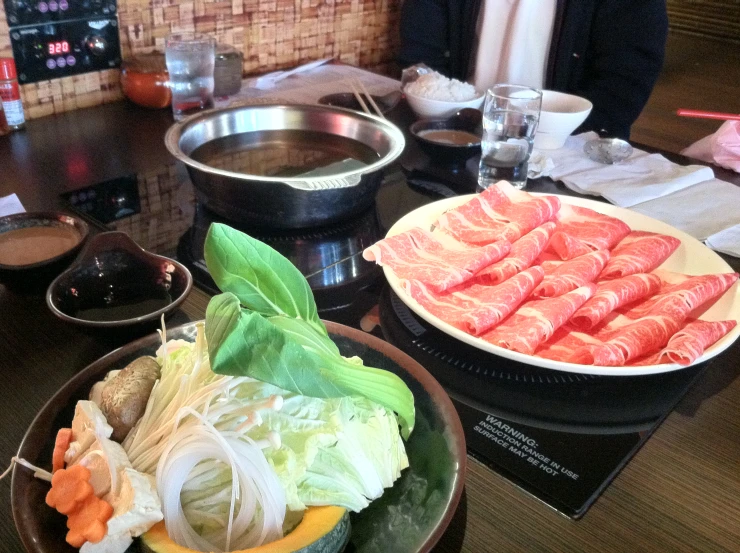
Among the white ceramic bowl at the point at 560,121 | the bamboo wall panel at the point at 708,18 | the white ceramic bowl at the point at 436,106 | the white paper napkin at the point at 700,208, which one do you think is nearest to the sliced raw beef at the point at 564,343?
the white paper napkin at the point at 700,208

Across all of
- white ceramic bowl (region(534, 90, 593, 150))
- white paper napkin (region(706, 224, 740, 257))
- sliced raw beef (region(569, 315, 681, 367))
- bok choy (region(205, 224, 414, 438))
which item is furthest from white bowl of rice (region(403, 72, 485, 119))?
bok choy (region(205, 224, 414, 438))

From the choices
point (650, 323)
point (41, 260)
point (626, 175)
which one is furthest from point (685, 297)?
point (41, 260)

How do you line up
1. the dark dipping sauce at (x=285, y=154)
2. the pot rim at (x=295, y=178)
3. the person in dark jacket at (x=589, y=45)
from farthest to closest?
1. the person in dark jacket at (x=589, y=45)
2. the dark dipping sauce at (x=285, y=154)
3. the pot rim at (x=295, y=178)

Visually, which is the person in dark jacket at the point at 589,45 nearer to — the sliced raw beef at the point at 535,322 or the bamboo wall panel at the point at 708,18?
the sliced raw beef at the point at 535,322

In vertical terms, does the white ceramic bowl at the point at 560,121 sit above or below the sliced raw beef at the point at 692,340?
above

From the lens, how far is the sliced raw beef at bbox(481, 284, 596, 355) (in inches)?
30.2

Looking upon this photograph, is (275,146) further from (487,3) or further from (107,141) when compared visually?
(487,3)

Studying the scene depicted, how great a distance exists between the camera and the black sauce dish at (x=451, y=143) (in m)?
1.39

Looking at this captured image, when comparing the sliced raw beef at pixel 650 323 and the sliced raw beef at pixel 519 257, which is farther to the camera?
the sliced raw beef at pixel 519 257

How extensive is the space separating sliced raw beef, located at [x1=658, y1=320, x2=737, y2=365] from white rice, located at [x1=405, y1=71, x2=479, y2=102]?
1.02 m

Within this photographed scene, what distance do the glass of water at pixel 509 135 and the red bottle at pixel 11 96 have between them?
41.3 inches

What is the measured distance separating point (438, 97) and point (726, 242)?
31.6 inches

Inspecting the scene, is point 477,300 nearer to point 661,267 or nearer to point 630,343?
point 630,343

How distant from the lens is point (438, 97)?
5.36 feet
